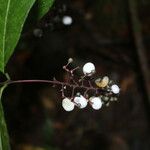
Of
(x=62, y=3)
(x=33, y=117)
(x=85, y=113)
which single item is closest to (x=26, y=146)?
(x=33, y=117)

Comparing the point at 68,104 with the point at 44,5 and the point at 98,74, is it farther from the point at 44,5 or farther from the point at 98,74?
the point at 98,74

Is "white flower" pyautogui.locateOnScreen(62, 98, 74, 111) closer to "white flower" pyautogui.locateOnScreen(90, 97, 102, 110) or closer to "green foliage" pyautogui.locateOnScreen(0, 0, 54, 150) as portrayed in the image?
"white flower" pyautogui.locateOnScreen(90, 97, 102, 110)

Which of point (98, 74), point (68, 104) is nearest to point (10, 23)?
point (68, 104)

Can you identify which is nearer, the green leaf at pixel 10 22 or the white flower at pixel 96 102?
the green leaf at pixel 10 22

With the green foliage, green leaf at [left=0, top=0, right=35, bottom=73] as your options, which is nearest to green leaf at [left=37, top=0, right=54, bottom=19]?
the green foliage

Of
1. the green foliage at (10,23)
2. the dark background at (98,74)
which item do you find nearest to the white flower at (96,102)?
the green foliage at (10,23)

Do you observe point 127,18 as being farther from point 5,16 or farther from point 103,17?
point 5,16

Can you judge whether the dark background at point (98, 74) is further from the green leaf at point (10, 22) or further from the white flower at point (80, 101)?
the green leaf at point (10, 22)
